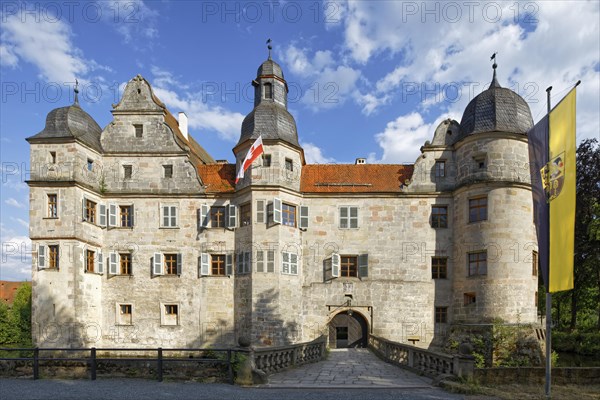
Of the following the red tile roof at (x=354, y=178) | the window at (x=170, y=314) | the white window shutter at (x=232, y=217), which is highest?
the red tile roof at (x=354, y=178)

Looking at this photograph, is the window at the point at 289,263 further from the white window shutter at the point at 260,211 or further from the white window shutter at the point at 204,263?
the white window shutter at the point at 204,263

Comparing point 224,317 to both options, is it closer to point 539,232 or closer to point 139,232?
point 139,232

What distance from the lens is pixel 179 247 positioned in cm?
2142

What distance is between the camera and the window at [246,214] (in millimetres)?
20542

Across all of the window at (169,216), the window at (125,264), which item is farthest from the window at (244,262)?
the window at (125,264)

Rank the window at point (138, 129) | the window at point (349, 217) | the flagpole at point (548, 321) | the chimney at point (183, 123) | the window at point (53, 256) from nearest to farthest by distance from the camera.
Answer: the flagpole at point (548, 321) < the window at point (53, 256) < the window at point (349, 217) < the window at point (138, 129) < the chimney at point (183, 123)

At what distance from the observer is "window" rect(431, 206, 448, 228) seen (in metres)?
21.3

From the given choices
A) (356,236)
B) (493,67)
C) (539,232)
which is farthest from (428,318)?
(493,67)

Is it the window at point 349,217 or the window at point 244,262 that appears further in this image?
the window at point 349,217

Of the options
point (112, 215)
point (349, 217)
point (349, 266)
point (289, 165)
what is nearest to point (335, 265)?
point (349, 266)

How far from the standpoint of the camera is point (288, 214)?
68.6 ft

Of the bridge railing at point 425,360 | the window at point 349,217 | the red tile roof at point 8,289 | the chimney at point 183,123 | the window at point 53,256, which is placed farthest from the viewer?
the red tile roof at point 8,289

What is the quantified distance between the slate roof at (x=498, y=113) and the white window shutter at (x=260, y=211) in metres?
10.9

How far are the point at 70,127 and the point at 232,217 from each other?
→ 366 inches
